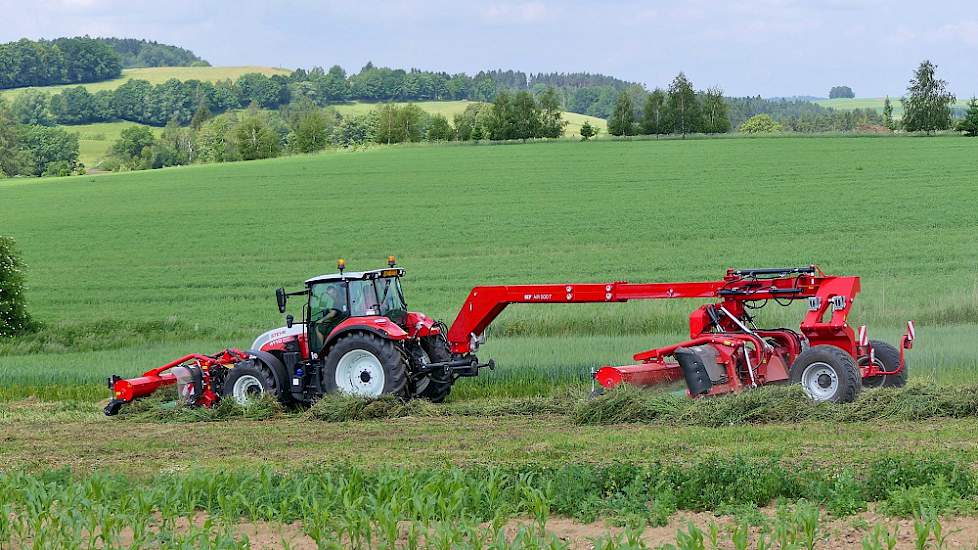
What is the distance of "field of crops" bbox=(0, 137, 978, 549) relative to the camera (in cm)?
782

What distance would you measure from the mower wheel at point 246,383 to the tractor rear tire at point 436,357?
207cm

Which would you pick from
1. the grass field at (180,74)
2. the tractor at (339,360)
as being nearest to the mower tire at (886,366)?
the tractor at (339,360)

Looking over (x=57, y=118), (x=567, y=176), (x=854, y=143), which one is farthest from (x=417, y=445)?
(x=57, y=118)

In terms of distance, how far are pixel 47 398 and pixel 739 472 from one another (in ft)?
42.5

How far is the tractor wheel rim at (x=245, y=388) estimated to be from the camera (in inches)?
585

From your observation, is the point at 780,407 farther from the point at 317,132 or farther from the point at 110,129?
the point at 110,129

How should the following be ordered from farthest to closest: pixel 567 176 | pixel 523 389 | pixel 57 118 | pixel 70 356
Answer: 1. pixel 57 118
2. pixel 567 176
3. pixel 70 356
4. pixel 523 389

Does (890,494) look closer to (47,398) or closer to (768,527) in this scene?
(768,527)

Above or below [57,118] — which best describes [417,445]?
below

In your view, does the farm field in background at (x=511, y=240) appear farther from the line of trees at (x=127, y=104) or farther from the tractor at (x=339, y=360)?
the line of trees at (x=127, y=104)

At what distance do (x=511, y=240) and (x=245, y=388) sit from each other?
23.4 metres

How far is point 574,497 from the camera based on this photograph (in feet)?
27.1

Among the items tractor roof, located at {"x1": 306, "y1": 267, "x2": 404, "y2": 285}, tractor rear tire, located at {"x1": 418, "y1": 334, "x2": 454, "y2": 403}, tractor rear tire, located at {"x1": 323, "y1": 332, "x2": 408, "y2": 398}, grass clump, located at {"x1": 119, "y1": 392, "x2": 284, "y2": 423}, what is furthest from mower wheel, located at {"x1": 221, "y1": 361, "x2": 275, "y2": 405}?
tractor rear tire, located at {"x1": 418, "y1": 334, "x2": 454, "y2": 403}

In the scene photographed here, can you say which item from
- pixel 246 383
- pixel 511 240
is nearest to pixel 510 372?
pixel 246 383
